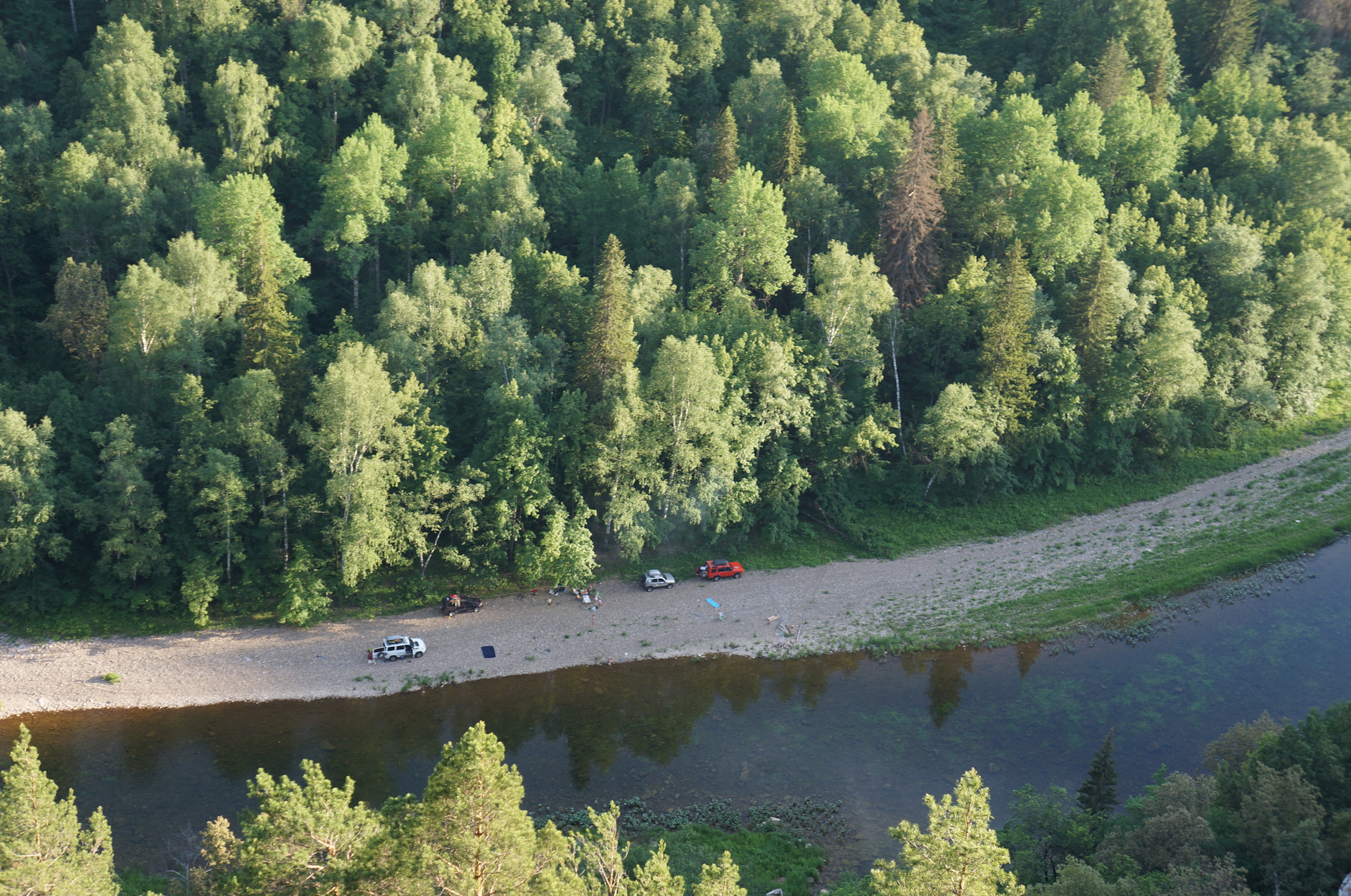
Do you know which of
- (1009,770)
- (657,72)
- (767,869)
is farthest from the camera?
(657,72)

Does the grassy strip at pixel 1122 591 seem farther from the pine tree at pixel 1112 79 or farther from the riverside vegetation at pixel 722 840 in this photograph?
the pine tree at pixel 1112 79

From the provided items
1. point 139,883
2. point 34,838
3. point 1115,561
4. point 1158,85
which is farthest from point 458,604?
point 1158,85

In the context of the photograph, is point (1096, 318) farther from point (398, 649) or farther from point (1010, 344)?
point (398, 649)

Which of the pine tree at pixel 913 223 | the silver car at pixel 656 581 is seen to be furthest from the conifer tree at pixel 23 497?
the pine tree at pixel 913 223

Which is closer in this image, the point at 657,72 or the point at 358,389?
the point at 358,389

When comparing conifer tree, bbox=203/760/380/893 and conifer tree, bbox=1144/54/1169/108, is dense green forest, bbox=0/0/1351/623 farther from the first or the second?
conifer tree, bbox=203/760/380/893

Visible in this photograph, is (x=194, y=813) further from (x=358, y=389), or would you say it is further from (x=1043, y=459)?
(x=1043, y=459)

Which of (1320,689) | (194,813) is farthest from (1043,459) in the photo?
(194,813)
